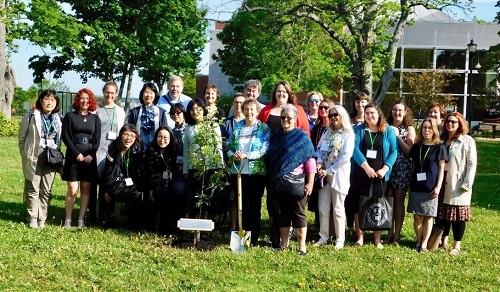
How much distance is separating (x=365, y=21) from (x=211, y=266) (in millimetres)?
13690

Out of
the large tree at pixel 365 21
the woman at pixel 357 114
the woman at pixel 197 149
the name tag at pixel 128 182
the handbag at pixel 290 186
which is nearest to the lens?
the handbag at pixel 290 186

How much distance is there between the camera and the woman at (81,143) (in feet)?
26.2

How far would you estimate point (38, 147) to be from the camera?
7938 mm

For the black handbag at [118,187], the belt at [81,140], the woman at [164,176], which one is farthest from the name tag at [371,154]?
the belt at [81,140]

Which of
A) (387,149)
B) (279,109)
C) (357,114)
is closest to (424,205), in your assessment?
(387,149)

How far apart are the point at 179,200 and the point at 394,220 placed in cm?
287

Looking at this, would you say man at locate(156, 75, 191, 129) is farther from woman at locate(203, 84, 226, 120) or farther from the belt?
the belt

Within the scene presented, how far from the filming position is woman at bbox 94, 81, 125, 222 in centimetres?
823

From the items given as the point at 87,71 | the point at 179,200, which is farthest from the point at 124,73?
the point at 179,200

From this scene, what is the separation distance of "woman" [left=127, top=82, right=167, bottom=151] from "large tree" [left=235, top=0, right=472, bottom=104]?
11196 millimetres

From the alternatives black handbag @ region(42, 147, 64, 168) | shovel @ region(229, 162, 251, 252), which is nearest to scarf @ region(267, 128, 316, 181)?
shovel @ region(229, 162, 251, 252)

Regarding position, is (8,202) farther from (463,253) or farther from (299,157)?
(463,253)

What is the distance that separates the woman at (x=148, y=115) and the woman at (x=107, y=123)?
22cm

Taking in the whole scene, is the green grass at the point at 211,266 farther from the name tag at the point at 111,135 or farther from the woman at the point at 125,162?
the name tag at the point at 111,135
